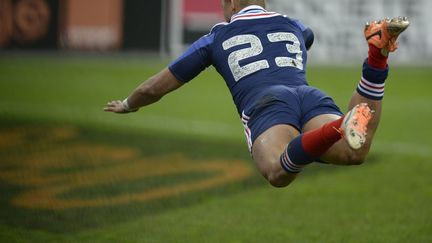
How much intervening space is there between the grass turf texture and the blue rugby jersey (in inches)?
A: 58.4

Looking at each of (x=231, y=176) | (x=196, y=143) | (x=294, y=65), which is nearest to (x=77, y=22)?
(x=196, y=143)

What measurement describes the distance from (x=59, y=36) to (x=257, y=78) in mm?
15025

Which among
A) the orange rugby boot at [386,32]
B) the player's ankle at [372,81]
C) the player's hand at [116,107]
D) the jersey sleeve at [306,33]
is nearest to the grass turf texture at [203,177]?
the player's hand at [116,107]

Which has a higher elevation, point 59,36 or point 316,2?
point 316,2

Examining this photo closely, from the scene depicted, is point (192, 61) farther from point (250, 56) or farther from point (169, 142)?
point (169, 142)

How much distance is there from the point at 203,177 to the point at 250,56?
3713 mm

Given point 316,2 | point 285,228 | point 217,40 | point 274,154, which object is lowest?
point 316,2

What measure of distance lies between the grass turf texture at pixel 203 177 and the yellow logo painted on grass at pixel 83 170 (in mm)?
53

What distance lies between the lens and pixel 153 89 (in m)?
6.66

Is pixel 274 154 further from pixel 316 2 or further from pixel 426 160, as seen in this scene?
pixel 316 2

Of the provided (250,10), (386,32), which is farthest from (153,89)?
(386,32)

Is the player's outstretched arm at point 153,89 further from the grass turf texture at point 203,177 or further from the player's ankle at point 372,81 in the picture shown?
the player's ankle at point 372,81

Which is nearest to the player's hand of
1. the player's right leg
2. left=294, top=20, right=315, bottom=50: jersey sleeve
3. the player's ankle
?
left=294, top=20, right=315, bottom=50: jersey sleeve

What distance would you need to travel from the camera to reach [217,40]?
21.6ft
